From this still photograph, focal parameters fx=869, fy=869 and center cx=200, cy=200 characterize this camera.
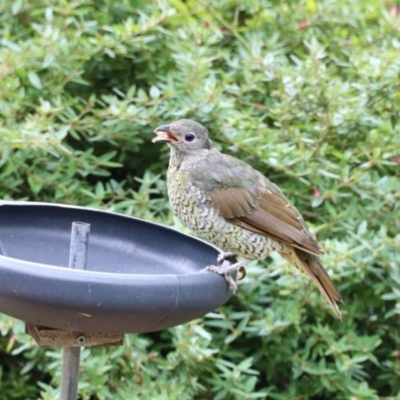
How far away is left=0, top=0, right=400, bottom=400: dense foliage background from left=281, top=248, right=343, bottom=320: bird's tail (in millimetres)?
149

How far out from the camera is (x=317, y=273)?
4.11 m

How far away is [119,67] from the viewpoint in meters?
5.22

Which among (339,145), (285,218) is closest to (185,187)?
(285,218)

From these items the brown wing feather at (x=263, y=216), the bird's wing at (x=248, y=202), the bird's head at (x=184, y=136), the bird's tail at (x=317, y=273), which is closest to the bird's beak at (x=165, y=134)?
the bird's head at (x=184, y=136)

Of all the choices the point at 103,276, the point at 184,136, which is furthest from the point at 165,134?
the point at 103,276

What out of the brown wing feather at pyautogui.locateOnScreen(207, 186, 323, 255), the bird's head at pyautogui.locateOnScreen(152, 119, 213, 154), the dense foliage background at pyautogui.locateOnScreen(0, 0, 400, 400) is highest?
the bird's head at pyautogui.locateOnScreen(152, 119, 213, 154)

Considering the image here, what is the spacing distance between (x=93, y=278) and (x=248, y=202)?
172cm

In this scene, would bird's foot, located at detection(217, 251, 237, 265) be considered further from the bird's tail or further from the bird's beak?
the bird's beak

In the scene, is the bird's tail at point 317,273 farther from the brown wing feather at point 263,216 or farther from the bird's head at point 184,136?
the bird's head at point 184,136

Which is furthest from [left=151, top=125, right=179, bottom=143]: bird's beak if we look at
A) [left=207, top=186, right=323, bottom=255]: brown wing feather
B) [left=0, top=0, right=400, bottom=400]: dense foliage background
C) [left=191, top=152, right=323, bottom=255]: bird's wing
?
[left=0, top=0, right=400, bottom=400]: dense foliage background

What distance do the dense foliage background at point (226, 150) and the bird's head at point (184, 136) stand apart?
0.57 metres

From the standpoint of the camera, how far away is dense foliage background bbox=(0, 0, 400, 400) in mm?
4328

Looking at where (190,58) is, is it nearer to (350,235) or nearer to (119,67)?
(119,67)

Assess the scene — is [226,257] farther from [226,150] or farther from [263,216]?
[226,150]
